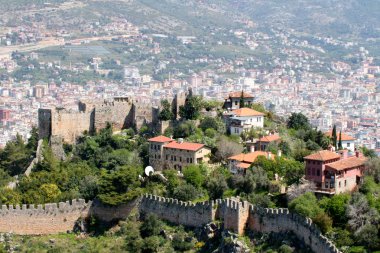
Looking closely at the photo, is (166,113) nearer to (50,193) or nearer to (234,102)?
(234,102)

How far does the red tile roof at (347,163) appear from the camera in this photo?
1366 inches

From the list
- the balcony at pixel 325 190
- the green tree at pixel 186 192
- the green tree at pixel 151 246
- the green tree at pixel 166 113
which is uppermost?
the green tree at pixel 166 113

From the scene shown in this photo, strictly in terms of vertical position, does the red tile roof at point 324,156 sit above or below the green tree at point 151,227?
above

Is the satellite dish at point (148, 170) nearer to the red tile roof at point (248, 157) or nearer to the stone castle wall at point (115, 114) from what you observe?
the red tile roof at point (248, 157)

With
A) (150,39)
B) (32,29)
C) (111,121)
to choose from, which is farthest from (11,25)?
(111,121)

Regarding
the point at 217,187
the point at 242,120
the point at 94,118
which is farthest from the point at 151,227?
the point at 94,118

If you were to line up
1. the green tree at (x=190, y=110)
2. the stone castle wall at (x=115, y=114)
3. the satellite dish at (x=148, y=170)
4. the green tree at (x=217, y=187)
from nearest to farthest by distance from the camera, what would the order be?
the green tree at (x=217, y=187) < the satellite dish at (x=148, y=170) < the green tree at (x=190, y=110) < the stone castle wall at (x=115, y=114)

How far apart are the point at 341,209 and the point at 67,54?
14683cm

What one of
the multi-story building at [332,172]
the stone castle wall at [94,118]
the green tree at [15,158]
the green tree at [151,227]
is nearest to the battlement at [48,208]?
the green tree at [151,227]

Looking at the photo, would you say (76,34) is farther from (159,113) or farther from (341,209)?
(341,209)

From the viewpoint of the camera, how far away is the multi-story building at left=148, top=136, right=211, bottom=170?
135ft

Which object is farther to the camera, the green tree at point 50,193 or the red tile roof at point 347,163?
the green tree at point 50,193

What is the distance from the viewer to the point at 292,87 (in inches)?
7200

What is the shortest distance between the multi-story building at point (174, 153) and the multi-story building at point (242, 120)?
330 cm
